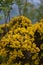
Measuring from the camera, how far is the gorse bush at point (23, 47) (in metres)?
6.51

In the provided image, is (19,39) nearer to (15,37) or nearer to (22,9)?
(15,37)

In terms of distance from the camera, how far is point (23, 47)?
6449 mm

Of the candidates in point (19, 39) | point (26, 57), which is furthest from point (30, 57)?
point (19, 39)

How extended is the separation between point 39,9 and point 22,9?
2.59 feet

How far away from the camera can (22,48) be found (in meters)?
6.50

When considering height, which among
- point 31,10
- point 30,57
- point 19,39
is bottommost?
point 31,10

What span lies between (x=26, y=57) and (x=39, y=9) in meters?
6.52

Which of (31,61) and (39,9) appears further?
(39,9)

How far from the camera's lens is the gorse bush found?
21.4 feet

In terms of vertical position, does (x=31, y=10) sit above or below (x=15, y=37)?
below

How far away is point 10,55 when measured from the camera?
6.75m

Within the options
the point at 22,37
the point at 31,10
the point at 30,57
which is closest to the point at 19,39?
the point at 22,37

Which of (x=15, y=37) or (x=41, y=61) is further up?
(x=15, y=37)

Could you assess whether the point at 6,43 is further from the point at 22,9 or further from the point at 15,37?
the point at 22,9
